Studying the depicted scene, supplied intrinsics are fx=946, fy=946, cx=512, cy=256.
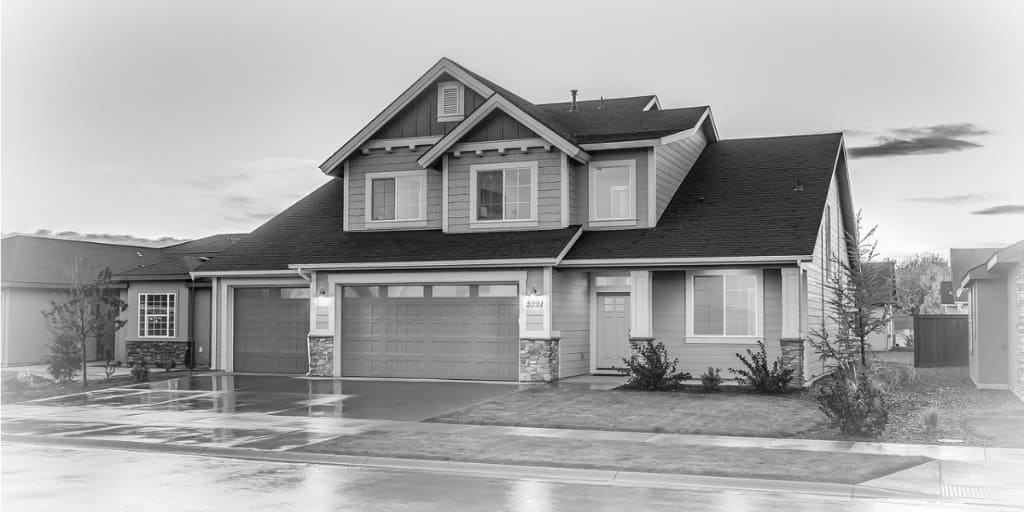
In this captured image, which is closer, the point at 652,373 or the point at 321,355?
the point at 652,373

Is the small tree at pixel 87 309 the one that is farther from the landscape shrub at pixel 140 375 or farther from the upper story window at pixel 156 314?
the upper story window at pixel 156 314

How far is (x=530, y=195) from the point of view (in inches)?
992

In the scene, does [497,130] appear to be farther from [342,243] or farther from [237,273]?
[237,273]

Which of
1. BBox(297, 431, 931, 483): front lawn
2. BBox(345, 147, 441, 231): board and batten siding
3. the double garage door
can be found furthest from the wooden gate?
BBox(297, 431, 931, 483): front lawn

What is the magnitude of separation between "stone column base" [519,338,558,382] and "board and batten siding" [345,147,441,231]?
5.03m

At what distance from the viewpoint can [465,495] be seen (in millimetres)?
10422

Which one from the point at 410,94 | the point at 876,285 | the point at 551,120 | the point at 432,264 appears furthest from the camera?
the point at 410,94

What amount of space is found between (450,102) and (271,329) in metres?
8.41

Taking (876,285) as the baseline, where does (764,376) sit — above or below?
below

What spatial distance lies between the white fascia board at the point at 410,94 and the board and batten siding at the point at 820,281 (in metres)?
9.63

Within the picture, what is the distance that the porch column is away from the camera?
23062 millimetres

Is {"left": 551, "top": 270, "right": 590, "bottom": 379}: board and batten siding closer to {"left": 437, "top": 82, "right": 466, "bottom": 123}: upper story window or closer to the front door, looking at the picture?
the front door

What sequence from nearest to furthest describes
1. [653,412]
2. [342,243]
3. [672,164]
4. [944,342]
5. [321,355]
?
[653,412] < [321,355] < [672,164] < [342,243] < [944,342]

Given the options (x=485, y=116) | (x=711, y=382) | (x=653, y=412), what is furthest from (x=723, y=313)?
(x=485, y=116)
